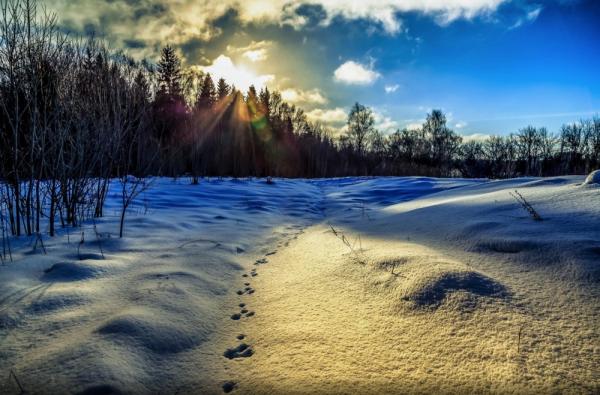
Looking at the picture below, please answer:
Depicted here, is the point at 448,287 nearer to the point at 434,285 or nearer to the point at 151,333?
the point at 434,285

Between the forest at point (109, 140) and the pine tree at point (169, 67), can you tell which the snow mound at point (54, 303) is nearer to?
the forest at point (109, 140)

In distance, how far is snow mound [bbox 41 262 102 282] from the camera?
191 centimetres

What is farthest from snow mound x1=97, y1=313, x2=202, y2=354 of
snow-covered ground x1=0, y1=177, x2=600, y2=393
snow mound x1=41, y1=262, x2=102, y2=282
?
snow mound x1=41, y1=262, x2=102, y2=282

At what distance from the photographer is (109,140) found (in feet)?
11.9

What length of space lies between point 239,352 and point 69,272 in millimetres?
Answer: 1419

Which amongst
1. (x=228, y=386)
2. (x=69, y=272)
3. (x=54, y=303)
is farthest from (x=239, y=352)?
(x=69, y=272)

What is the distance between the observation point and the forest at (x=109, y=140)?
9.42ft

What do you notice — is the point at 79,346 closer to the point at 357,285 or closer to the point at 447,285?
the point at 357,285

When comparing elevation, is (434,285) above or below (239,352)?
above

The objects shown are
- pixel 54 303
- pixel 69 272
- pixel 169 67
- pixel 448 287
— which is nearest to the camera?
pixel 448 287

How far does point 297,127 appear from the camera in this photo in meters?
34.0

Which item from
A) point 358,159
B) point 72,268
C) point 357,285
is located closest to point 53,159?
point 72,268

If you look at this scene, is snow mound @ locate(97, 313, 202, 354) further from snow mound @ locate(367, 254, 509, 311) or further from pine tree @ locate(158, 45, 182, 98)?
pine tree @ locate(158, 45, 182, 98)

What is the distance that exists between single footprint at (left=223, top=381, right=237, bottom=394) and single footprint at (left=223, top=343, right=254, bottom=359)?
0.16m
